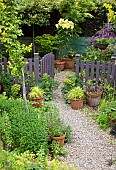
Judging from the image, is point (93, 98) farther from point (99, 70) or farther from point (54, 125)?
point (54, 125)

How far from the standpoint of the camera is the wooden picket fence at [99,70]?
23.3ft

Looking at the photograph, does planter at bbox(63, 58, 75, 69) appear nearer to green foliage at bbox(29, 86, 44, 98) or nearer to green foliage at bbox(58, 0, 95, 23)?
green foliage at bbox(58, 0, 95, 23)

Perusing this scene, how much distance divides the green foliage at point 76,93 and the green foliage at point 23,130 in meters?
1.58

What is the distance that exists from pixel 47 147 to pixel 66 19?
628 cm

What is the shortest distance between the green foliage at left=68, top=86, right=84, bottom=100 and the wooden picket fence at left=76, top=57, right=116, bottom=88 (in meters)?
0.71

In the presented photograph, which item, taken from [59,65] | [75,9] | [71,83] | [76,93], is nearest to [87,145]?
[76,93]

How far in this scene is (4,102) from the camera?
18.2 feet

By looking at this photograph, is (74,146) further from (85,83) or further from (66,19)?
(66,19)

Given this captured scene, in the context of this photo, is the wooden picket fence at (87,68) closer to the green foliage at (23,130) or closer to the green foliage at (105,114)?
the green foliage at (105,114)

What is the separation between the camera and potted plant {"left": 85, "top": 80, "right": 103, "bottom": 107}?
264 inches

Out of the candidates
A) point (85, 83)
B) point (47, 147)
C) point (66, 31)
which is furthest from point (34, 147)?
point (66, 31)

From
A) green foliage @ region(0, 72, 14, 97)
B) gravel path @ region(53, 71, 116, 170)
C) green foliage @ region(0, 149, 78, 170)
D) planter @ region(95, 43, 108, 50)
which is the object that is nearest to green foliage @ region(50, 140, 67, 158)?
gravel path @ region(53, 71, 116, 170)

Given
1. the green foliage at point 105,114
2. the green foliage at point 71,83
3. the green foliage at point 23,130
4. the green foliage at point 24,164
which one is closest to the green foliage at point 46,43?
the green foliage at point 71,83

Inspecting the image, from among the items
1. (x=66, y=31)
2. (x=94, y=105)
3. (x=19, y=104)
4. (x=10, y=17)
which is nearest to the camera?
(x=10, y=17)
